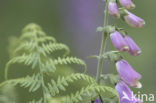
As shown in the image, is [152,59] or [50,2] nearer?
[152,59]

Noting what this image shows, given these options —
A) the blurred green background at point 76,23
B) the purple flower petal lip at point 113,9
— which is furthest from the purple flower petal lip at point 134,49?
the blurred green background at point 76,23

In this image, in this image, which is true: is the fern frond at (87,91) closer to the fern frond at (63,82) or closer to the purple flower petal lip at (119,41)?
the fern frond at (63,82)

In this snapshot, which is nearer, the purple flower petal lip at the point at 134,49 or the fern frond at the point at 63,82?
the fern frond at the point at 63,82

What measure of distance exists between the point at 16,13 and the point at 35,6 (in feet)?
1.09

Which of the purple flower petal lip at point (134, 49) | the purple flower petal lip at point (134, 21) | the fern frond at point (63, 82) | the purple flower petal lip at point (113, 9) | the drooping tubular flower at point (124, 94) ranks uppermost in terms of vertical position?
the purple flower petal lip at point (113, 9)

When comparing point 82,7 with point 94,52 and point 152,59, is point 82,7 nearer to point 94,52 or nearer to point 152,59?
point 94,52

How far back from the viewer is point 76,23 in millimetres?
5574

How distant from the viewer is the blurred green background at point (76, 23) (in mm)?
4594

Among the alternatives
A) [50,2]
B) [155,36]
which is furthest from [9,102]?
[50,2]

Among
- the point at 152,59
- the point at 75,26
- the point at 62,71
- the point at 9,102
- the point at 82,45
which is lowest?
the point at 9,102

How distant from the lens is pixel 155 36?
496 centimetres

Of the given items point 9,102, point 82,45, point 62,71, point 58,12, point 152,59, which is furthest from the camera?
point 58,12

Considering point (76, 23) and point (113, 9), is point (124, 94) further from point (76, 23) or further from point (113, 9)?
point (76, 23)

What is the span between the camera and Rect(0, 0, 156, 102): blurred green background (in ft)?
15.1
